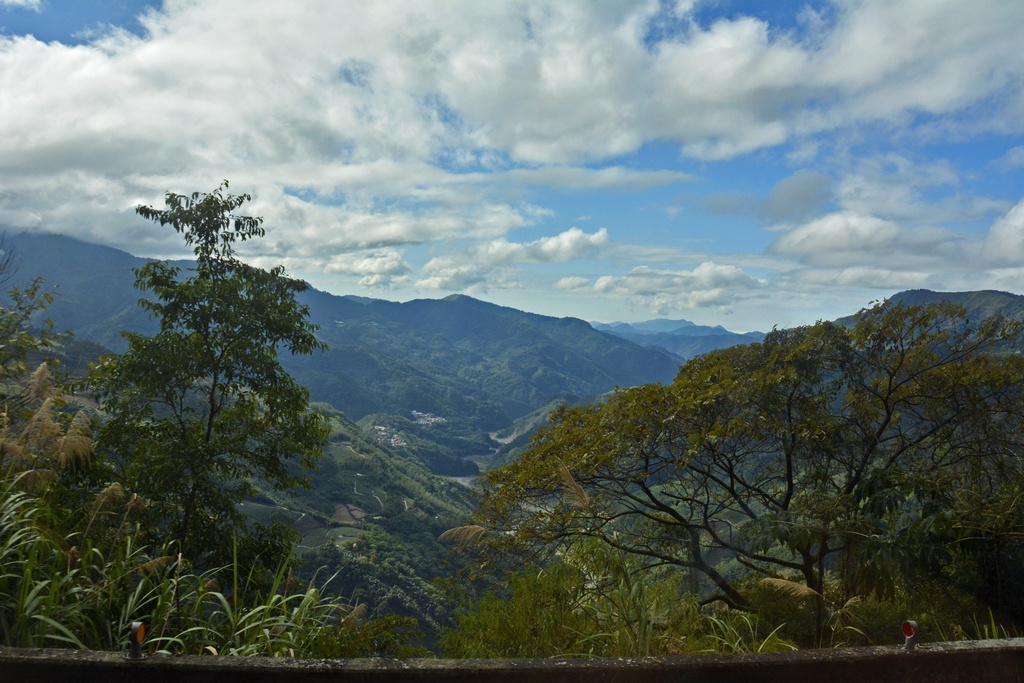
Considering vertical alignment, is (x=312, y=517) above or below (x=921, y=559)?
below

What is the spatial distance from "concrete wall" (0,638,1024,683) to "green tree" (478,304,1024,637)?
399 cm

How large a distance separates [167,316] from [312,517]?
81.2m

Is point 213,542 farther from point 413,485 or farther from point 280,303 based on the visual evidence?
point 413,485

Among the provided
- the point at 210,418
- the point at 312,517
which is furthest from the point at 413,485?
the point at 210,418

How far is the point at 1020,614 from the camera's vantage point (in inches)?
212

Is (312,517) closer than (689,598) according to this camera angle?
No

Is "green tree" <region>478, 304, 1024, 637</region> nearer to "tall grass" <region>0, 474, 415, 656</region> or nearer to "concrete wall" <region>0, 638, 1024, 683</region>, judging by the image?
"tall grass" <region>0, 474, 415, 656</region>

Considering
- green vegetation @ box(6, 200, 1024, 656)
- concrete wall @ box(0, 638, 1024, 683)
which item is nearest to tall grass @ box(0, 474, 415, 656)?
green vegetation @ box(6, 200, 1024, 656)

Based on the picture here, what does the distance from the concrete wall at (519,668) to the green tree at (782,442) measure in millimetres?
3994

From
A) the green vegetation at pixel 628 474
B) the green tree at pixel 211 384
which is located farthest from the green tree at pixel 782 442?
the green tree at pixel 211 384

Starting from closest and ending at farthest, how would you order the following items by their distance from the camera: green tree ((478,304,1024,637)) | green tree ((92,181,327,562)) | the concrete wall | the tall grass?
1. the concrete wall
2. the tall grass
3. green tree ((478,304,1024,637))
4. green tree ((92,181,327,562))

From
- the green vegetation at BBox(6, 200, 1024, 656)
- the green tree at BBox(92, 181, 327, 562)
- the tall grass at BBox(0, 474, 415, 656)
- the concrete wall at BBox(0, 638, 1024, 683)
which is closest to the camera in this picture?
the concrete wall at BBox(0, 638, 1024, 683)

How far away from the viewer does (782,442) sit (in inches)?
311

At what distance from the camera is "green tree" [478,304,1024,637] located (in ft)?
22.1
